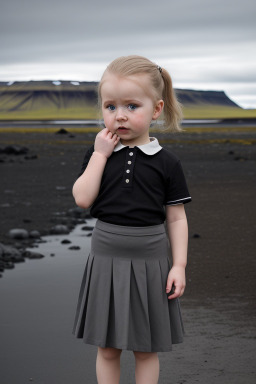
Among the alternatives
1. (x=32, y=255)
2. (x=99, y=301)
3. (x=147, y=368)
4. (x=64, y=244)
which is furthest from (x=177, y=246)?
(x=64, y=244)

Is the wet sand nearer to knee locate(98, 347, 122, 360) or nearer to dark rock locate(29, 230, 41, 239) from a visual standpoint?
dark rock locate(29, 230, 41, 239)

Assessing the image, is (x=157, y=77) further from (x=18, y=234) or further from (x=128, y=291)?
(x=18, y=234)

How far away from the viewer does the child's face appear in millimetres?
3254

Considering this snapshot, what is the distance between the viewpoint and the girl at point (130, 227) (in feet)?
10.8

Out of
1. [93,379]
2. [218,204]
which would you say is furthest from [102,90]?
[218,204]

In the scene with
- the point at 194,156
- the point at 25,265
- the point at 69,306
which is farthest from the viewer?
the point at 194,156

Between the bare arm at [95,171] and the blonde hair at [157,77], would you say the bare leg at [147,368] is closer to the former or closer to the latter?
the bare arm at [95,171]

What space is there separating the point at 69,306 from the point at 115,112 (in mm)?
2758

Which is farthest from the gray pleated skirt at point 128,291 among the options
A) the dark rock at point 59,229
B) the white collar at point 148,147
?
the dark rock at point 59,229

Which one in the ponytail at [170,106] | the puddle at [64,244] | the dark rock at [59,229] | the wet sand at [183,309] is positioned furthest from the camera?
the dark rock at [59,229]

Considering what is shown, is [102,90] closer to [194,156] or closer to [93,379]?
[93,379]

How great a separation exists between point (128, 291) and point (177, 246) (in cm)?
35

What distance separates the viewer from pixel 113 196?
330 cm

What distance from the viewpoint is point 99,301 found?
10.9 feet
